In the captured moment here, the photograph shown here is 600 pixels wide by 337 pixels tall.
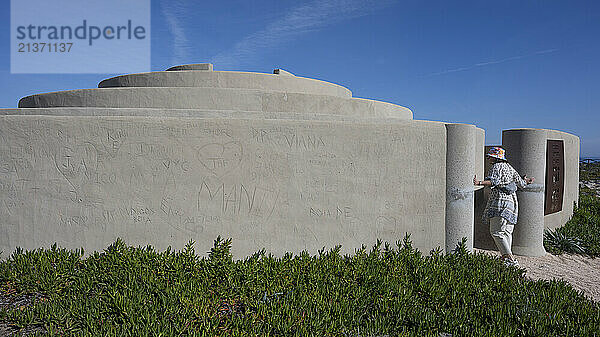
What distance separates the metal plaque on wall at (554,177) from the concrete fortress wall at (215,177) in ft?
9.93

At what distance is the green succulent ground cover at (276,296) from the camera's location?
145 inches

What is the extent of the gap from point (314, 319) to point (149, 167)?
318cm

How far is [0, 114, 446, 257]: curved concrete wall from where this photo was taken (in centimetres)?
525

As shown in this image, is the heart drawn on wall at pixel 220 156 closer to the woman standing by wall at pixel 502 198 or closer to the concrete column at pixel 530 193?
the woman standing by wall at pixel 502 198

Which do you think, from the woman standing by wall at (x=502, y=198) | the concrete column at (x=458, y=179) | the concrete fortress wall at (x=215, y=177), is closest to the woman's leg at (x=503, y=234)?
the woman standing by wall at (x=502, y=198)

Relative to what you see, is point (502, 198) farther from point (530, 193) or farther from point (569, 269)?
point (569, 269)

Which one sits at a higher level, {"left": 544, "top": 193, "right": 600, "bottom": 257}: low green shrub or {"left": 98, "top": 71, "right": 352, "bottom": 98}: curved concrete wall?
{"left": 98, "top": 71, "right": 352, "bottom": 98}: curved concrete wall

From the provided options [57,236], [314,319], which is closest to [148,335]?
[314,319]

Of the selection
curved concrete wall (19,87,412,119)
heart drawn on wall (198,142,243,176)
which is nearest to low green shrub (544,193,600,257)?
curved concrete wall (19,87,412,119)

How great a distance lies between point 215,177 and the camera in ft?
17.6

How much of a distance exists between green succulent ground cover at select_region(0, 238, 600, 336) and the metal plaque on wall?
3.27m

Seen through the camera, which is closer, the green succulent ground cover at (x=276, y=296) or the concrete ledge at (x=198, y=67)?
the green succulent ground cover at (x=276, y=296)

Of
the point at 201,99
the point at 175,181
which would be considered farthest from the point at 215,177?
the point at 201,99

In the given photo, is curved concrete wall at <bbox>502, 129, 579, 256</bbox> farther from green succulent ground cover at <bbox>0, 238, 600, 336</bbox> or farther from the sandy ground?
green succulent ground cover at <bbox>0, 238, 600, 336</bbox>
